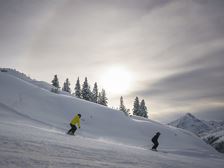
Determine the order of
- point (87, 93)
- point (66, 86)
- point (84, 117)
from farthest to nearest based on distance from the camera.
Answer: point (66, 86)
point (87, 93)
point (84, 117)

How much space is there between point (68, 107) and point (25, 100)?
5075 millimetres

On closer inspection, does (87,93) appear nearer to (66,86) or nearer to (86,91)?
(86,91)

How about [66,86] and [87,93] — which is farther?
[66,86]

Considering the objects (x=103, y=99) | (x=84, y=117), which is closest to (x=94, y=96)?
(x=103, y=99)

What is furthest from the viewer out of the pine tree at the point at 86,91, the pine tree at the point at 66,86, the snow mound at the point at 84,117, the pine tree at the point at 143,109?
the pine tree at the point at 66,86

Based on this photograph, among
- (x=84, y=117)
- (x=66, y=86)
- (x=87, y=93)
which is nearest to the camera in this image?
(x=84, y=117)

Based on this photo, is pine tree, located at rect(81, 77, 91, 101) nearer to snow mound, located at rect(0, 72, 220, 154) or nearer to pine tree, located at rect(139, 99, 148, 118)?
pine tree, located at rect(139, 99, 148, 118)

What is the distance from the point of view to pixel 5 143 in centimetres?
816

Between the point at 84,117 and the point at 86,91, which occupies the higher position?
the point at 86,91

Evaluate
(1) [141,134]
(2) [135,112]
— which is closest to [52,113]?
(1) [141,134]

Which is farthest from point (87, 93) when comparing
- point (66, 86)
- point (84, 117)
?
point (84, 117)

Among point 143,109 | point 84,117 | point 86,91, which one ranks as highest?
point 86,91

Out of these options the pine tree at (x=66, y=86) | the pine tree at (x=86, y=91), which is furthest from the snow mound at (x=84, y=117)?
the pine tree at (x=66, y=86)

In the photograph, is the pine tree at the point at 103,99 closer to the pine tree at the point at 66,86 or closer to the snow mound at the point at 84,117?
the pine tree at the point at 66,86
